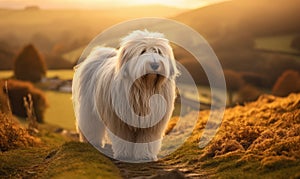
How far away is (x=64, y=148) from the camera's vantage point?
9812 millimetres

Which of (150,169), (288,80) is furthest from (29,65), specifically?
(150,169)

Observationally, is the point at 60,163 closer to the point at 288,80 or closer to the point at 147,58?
the point at 147,58

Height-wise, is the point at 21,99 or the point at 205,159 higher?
the point at 205,159

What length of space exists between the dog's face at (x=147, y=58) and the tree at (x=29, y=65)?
2711 cm

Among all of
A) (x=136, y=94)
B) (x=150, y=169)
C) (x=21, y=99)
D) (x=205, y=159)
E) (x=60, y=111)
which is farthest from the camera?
(x=60, y=111)

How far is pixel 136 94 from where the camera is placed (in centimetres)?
902

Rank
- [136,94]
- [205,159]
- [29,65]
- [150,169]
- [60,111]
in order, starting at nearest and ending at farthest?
[150,169] → [136,94] → [205,159] → [60,111] → [29,65]

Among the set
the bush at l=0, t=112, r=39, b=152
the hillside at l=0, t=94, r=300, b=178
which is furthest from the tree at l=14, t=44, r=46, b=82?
the hillside at l=0, t=94, r=300, b=178

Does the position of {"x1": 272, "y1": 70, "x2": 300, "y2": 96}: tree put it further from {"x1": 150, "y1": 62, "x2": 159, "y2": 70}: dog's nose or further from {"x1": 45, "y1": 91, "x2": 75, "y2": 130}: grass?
{"x1": 150, "y1": 62, "x2": 159, "y2": 70}: dog's nose

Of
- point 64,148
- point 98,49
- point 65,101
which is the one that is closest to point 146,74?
point 64,148

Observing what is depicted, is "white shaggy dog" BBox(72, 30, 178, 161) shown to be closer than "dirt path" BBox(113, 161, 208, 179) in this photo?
→ No

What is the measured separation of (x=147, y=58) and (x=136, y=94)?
3.20 feet

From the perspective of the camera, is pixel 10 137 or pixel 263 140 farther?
pixel 10 137

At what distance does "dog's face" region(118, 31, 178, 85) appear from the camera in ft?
27.4
